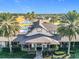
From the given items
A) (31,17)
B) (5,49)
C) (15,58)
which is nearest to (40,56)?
(15,58)

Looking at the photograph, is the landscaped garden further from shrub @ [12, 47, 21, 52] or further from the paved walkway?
the paved walkway

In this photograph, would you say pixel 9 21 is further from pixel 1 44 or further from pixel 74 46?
pixel 74 46

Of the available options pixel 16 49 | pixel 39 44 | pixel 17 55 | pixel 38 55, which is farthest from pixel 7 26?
pixel 38 55

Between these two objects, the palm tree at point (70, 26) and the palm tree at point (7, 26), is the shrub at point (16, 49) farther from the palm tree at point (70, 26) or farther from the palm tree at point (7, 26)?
the palm tree at point (70, 26)

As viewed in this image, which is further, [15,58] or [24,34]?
[24,34]

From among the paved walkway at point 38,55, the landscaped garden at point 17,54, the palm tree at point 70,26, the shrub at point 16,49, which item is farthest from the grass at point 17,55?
the palm tree at point 70,26
